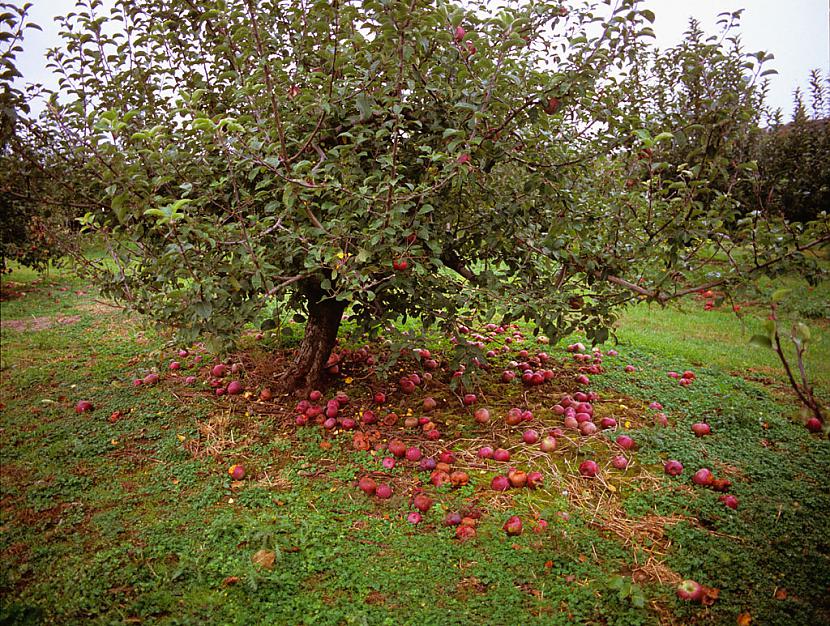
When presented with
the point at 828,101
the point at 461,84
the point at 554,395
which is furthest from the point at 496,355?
the point at 828,101

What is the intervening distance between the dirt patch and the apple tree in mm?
3183

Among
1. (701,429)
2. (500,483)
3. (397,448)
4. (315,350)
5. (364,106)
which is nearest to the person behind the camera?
(364,106)

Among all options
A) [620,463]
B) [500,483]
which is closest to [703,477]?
[620,463]

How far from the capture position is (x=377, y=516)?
2680mm

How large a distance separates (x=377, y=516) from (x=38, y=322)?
5347 mm

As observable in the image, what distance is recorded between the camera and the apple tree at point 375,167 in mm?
2598

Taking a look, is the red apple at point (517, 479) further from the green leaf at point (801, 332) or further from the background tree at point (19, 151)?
the background tree at point (19, 151)

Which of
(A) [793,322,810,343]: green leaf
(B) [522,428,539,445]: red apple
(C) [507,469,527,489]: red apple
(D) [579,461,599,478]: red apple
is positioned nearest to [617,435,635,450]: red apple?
(D) [579,461,599,478]: red apple

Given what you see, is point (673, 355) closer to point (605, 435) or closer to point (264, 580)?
point (605, 435)

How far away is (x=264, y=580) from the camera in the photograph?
7.16 feet

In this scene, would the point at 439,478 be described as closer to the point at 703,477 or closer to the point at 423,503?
the point at 423,503

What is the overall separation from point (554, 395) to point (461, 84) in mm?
2298

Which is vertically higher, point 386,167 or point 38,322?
point 386,167

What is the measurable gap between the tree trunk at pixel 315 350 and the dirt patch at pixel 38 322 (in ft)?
11.7
